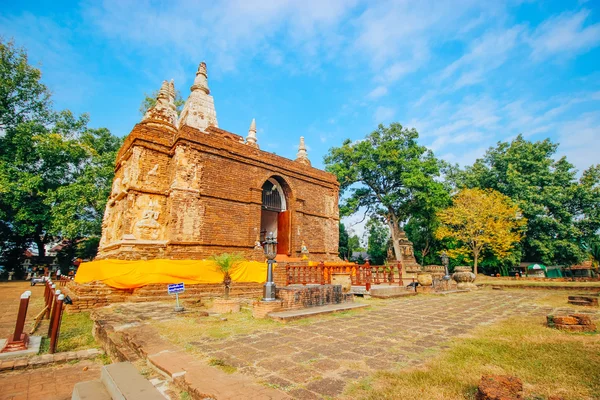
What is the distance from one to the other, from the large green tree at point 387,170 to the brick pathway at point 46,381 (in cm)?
2236

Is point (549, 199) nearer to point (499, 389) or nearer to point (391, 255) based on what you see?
point (391, 255)

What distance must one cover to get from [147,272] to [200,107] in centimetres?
1029

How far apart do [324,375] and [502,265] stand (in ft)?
92.2

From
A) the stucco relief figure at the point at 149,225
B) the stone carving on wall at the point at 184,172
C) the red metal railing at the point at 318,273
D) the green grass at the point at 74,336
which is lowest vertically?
the green grass at the point at 74,336

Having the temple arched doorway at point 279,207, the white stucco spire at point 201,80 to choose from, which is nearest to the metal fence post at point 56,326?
the temple arched doorway at point 279,207

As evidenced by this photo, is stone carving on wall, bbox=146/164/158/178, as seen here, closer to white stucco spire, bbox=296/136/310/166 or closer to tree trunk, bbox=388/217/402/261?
white stucco spire, bbox=296/136/310/166

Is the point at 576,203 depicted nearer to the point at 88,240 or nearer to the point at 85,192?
the point at 85,192

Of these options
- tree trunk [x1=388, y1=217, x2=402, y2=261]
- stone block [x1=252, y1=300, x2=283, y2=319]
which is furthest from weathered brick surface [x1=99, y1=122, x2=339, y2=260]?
tree trunk [x1=388, y1=217, x2=402, y2=261]

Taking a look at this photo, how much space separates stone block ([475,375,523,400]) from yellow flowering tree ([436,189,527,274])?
21118mm

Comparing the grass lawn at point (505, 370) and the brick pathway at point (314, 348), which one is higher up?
the grass lawn at point (505, 370)

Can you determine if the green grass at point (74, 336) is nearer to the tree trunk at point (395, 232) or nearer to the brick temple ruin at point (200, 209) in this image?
the brick temple ruin at point (200, 209)

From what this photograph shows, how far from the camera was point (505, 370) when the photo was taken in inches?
116

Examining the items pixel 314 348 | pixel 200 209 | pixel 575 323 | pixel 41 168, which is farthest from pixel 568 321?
pixel 41 168

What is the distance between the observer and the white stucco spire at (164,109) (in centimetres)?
1361
